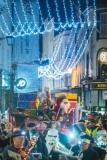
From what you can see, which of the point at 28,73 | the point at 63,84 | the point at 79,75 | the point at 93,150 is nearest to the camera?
the point at 93,150

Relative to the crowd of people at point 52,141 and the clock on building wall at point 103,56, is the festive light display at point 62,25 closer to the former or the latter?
the clock on building wall at point 103,56

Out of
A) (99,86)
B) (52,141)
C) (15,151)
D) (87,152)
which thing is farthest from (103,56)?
(15,151)

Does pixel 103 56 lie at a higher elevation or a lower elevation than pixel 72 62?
higher

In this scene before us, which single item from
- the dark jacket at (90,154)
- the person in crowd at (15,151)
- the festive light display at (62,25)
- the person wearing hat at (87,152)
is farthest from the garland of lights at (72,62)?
the person in crowd at (15,151)

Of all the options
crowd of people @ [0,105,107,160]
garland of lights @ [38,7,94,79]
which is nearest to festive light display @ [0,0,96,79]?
garland of lights @ [38,7,94,79]

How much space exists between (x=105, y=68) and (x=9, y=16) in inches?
346

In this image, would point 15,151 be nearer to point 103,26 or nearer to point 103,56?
point 103,56

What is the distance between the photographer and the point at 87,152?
41.6 feet

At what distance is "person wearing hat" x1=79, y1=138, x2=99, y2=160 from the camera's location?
1262 cm

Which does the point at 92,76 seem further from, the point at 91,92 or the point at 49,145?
the point at 49,145

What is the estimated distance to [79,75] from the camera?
174 ft

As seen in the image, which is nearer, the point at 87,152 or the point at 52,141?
the point at 87,152

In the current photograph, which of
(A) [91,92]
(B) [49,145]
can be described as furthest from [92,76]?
(B) [49,145]

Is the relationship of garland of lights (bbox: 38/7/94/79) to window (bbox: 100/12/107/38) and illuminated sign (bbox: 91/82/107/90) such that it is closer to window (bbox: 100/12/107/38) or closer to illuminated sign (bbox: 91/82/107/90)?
window (bbox: 100/12/107/38)
